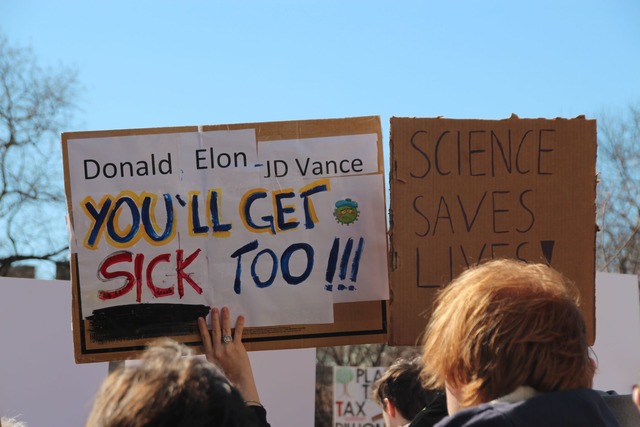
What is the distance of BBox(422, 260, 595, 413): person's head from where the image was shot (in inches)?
68.3

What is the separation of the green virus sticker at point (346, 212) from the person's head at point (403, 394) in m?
0.57

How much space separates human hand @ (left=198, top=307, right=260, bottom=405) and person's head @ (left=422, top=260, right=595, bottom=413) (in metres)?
1.03

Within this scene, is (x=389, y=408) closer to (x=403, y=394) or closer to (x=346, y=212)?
(x=403, y=394)

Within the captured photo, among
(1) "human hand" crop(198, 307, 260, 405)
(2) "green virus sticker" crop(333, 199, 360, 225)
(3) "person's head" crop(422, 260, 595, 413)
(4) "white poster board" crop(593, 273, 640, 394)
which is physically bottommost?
(4) "white poster board" crop(593, 273, 640, 394)

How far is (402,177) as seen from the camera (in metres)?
2.95

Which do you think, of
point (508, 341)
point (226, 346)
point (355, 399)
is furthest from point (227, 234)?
point (355, 399)

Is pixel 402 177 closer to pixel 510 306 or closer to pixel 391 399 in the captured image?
pixel 391 399

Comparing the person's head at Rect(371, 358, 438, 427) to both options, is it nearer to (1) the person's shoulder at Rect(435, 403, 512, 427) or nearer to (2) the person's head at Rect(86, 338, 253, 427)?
(1) the person's shoulder at Rect(435, 403, 512, 427)

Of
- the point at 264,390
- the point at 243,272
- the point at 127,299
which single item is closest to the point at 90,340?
the point at 127,299

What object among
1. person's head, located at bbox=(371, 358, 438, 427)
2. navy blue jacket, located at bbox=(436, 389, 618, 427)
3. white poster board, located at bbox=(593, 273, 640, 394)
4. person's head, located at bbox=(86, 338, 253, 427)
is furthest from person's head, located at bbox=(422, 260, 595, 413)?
white poster board, located at bbox=(593, 273, 640, 394)

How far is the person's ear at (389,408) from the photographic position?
3190 millimetres

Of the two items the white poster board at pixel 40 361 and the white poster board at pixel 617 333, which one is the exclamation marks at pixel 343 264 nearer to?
the white poster board at pixel 40 361

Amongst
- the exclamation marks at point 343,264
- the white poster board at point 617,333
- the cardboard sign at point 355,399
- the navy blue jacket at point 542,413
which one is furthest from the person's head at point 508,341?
the cardboard sign at point 355,399

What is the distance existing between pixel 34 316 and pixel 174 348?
3.46 m
